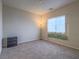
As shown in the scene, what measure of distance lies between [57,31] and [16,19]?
2971 millimetres

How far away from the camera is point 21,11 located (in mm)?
4430

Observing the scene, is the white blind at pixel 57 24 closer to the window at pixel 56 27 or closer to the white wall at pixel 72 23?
the window at pixel 56 27

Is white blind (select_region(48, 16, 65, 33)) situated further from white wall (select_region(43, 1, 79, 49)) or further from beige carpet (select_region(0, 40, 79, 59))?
beige carpet (select_region(0, 40, 79, 59))

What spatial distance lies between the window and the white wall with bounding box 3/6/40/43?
118cm

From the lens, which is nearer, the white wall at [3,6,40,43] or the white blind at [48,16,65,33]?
the white wall at [3,6,40,43]

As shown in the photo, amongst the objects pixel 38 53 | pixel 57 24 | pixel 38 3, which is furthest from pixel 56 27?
pixel 38 53

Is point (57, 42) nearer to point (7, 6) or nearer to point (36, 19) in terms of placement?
point (36, 19)

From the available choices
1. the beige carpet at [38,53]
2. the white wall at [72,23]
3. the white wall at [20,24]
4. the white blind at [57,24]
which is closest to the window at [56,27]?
the white blind at [57,24]

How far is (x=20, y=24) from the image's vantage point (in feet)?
14.4

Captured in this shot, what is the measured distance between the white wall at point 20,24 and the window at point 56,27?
1.18 m

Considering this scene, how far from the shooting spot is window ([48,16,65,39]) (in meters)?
4.01

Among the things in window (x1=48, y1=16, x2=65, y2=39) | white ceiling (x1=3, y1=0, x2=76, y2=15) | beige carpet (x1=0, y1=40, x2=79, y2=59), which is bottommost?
beige carpet (x1=0, y1=40, x2=79, y2=59)

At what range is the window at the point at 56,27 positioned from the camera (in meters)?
4.01

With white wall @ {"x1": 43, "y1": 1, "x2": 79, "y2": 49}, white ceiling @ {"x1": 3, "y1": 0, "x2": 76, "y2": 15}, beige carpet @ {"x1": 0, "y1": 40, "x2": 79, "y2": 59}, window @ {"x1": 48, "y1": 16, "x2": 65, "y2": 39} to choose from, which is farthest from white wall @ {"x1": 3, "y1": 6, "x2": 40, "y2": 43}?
white wall @ {"x1": 43, "y1": 1, "x2": 79, "y2": 49}
